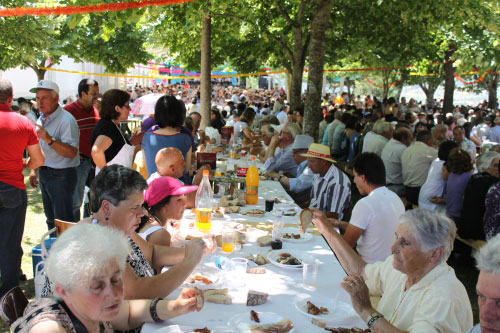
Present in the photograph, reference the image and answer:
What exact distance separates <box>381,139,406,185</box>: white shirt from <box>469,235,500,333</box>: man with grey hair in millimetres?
6348

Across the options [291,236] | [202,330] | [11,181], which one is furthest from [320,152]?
[202,330]

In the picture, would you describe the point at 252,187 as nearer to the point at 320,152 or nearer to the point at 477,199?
the point at 320,152

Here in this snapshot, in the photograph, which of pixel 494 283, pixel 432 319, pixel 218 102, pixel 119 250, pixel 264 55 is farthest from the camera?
pixel 218 102

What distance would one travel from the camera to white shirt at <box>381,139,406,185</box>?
8008 mm

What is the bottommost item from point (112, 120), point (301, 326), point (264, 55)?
point (301, 326)

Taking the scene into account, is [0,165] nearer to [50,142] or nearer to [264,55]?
[50,142]

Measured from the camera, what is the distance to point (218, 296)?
8.44 ft

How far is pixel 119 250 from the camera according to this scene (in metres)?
1.90

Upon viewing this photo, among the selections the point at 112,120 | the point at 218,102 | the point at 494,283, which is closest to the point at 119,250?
the point at 494,283

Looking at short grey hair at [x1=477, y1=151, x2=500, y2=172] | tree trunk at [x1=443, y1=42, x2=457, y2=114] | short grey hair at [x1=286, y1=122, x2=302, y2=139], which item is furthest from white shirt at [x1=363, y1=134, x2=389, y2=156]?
tree trunk at [x1=443, y1=42, x2=457, y2=114]

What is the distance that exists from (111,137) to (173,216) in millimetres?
1818

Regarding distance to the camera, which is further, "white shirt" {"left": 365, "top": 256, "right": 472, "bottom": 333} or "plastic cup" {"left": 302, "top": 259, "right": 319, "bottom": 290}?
"plastic cup" {"left": 302, "top": 259, "right": 319, "bottom": 290}

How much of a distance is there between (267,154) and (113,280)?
247 inches

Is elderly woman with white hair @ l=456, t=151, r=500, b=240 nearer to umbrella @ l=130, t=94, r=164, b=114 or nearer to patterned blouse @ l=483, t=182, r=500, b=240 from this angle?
patterned blouse @ l=483, t=182, r=500, b=240
